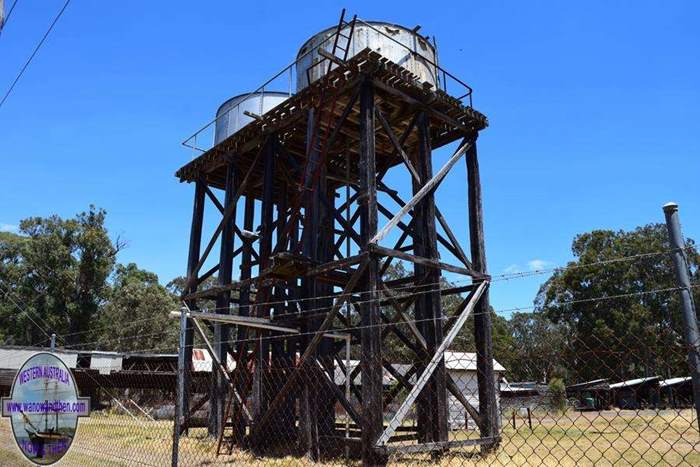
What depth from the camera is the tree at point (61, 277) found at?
48.5 meters

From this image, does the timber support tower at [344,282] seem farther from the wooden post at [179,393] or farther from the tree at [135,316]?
the tree at [135,316]

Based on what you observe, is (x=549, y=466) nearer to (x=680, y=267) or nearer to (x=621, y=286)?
(x=680, y=267)

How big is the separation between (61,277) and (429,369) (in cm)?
4505

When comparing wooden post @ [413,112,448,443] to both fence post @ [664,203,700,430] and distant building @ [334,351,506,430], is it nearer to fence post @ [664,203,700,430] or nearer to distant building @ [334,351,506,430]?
distant building @ [334,351,506,430]

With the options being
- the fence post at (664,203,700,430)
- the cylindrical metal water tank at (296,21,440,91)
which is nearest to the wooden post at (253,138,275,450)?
the cylindrical metal water tank at (296,21,440,91)

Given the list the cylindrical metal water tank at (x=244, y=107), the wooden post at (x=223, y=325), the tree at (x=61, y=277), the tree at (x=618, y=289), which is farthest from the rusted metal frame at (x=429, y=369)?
the tree at (x=61, y=277)

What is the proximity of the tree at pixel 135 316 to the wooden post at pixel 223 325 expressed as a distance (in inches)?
1257

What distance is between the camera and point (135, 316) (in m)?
49.0

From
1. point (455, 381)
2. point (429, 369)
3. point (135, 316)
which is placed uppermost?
point (135, 316)

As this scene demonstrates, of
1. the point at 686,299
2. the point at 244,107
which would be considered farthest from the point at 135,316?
the point at 686,299

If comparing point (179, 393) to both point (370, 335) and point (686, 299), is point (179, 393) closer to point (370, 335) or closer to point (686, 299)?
point (370, 335)

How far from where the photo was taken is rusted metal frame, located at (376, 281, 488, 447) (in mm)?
10164

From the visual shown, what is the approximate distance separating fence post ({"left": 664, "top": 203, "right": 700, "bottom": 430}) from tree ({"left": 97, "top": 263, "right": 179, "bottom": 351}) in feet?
151

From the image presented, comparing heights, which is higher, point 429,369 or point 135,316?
point 135,316
